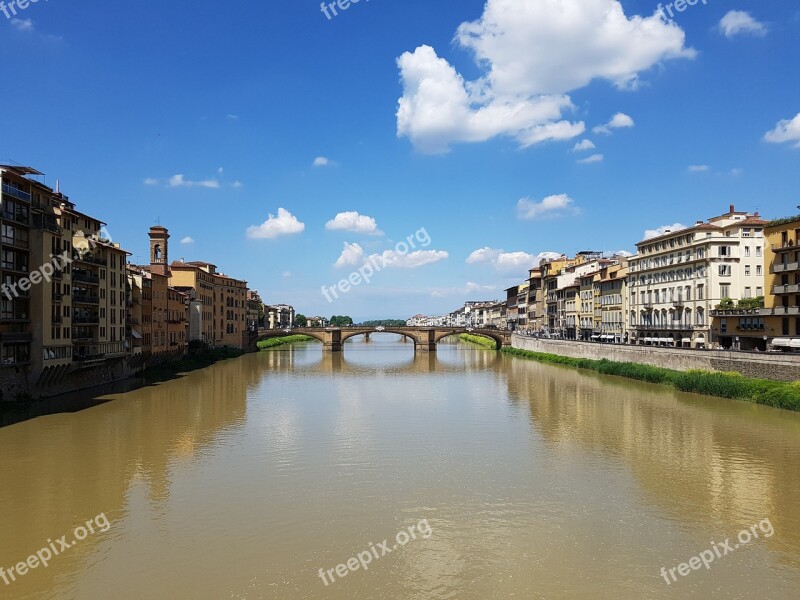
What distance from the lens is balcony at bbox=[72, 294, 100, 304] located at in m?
39.7

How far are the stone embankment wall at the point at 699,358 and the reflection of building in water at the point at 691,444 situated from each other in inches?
161

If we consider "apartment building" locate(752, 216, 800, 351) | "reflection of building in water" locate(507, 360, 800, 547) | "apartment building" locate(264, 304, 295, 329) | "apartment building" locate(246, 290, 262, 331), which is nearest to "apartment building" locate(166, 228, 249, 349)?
"apartment building" locate(246, 290, 262, 331)

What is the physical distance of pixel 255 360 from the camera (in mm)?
81375

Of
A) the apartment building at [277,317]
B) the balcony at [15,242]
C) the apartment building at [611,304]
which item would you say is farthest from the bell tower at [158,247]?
the apartment building at [277,317]

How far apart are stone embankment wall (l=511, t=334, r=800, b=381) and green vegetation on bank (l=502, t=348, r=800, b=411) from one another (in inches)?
41.5

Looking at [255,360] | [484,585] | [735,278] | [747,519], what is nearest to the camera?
[484,585]

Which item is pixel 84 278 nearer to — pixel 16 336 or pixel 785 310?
pixel 16 336

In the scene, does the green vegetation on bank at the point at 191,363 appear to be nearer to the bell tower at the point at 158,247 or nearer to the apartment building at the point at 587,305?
the bell tower at the point at 158,247

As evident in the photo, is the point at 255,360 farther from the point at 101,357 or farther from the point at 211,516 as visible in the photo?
the point at 211,516

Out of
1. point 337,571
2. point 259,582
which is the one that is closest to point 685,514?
point 337,571

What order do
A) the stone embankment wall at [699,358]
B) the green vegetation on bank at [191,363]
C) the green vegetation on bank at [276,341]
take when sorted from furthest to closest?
the green vegetation on bank at [276,341]
the green vegetation on bank at [191,363]
the stone embankment wall at [699,358]

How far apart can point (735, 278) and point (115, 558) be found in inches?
2161

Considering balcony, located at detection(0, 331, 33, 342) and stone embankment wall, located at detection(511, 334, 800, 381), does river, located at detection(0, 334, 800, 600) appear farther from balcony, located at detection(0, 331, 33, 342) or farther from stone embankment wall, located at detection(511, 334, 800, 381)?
balcony, located at detection(0, 331, 33, 342)

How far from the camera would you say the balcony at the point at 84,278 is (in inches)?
1576
